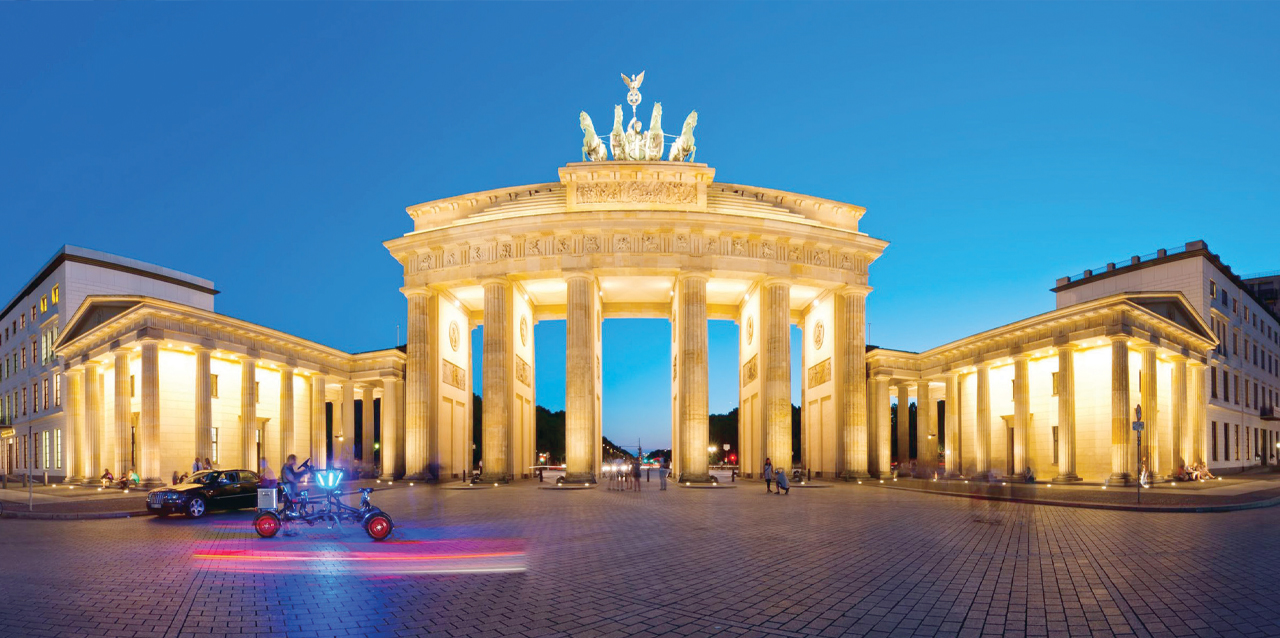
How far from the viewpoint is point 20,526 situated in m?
18.7

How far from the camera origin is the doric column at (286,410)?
4453 cm

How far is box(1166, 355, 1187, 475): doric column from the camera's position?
129 feet

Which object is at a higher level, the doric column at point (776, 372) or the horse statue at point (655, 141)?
the horse statue at point (655, 141)

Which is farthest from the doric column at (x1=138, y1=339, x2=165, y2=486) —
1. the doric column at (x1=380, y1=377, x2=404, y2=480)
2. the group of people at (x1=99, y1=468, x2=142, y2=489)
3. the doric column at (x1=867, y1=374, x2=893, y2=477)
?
the doric column at (x1=867, y1=374, x2=893, y2=477)

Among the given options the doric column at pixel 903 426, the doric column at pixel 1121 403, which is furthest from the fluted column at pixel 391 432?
the doric column at pixel 1121 403

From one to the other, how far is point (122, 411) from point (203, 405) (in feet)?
12.1

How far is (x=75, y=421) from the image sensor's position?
43094mm

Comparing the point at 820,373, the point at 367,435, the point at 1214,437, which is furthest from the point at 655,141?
the point at 1214,437

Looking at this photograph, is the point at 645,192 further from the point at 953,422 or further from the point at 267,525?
the point at 267,525

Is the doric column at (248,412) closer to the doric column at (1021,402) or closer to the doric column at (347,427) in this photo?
the doric column at (347,427)

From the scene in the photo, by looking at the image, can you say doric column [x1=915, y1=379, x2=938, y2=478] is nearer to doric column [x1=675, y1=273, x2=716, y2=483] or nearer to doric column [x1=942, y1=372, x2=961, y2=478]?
doric column [x1=942, y1=372, x2=961, y2=478]

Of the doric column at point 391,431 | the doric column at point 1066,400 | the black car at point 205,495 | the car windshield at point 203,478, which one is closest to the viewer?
the black car at point 205,495

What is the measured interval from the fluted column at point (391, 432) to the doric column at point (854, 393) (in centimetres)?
2653

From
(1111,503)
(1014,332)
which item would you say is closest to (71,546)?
(1111,503)
